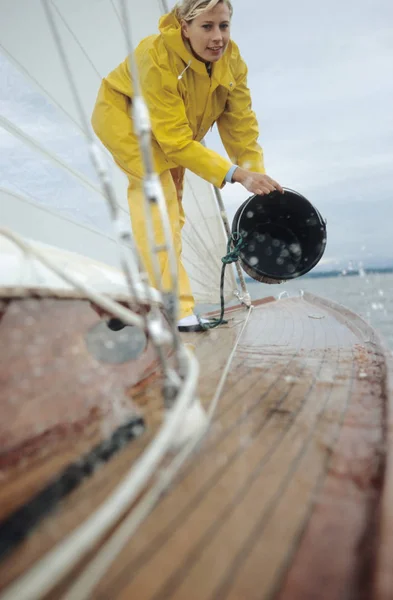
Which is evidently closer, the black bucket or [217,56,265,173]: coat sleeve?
the black bucket

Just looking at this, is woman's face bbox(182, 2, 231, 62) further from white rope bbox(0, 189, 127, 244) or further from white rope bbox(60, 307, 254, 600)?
white rope bbox(60, 307, 254, 600)

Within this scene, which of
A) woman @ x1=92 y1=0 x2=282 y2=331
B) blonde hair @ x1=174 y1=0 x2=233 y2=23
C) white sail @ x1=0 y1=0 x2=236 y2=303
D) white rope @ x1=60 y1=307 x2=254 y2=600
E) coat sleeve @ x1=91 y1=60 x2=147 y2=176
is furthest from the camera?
white sail @ x1=0 y1=0 x2=236 y2=303

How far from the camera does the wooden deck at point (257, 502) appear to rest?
0.55 metres

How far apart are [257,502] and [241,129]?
268cm

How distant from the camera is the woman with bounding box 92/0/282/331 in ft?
6.80

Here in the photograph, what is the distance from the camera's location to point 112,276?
5.32ft

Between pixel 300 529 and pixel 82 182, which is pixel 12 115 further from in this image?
pixel 300 529

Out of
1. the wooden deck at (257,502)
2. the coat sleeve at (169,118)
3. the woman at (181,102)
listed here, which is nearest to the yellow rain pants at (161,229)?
the woman at (181,102)

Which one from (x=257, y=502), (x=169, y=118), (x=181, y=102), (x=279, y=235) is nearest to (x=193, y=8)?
(x=181, y=102)

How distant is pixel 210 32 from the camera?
2.06m

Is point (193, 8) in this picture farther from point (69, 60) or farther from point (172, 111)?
point (69, 60)

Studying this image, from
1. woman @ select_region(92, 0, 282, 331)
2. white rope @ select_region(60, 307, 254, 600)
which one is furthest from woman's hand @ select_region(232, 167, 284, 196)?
white rope @ select_region(60, 307, 254, 600)

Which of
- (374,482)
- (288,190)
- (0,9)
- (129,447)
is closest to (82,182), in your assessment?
(0,9)

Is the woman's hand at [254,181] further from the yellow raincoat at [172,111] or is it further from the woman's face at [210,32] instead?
the woman's face at [210,32]
